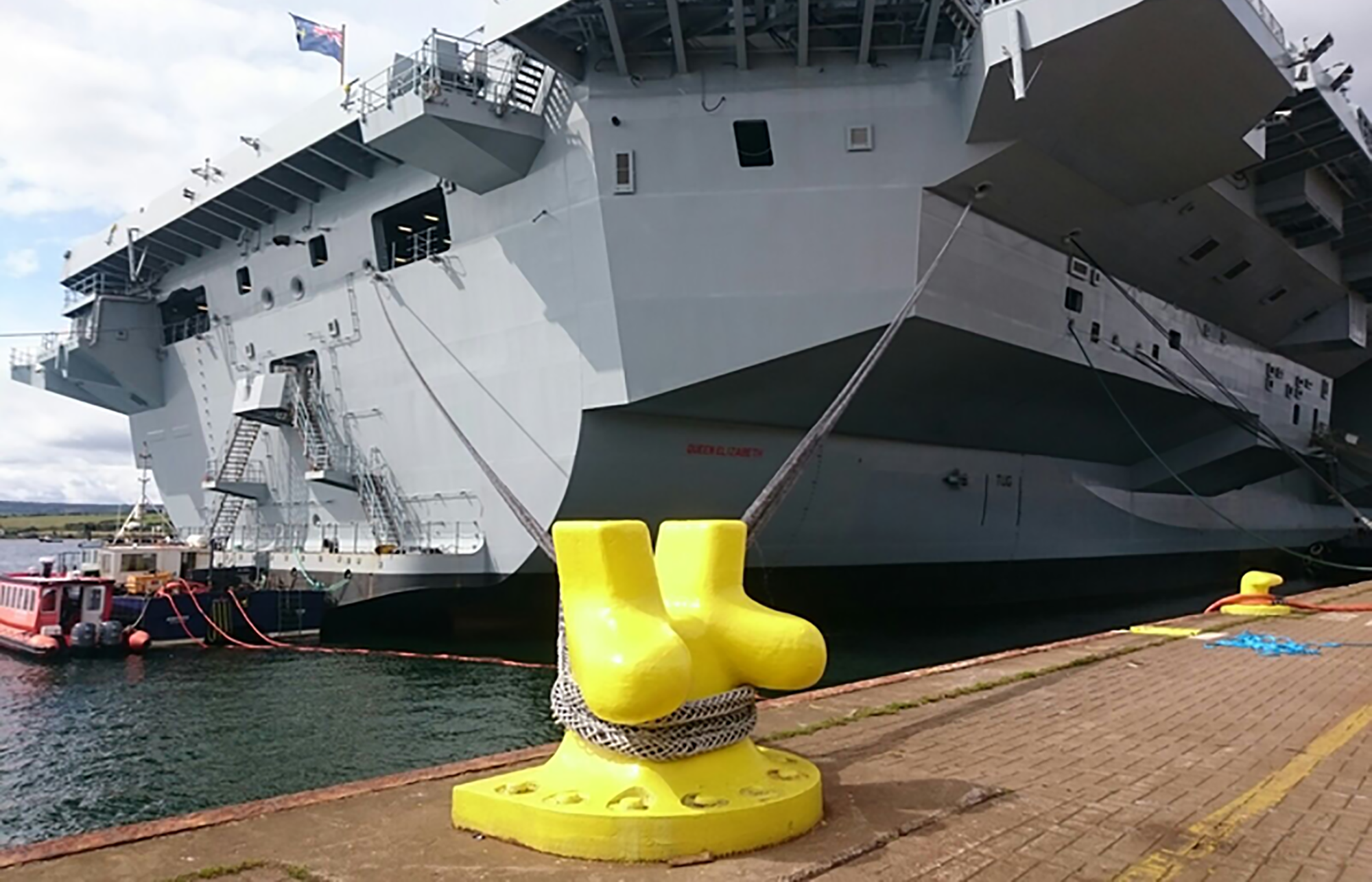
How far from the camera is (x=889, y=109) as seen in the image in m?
11.5

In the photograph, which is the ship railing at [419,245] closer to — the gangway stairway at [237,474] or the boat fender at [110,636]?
the gangway stairway at [237,474]

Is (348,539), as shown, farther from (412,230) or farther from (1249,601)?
(1249,601)

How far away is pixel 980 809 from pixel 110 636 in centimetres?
1470

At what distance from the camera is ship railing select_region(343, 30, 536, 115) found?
38.7 feet

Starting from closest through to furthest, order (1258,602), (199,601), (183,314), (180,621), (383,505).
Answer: (1258,602) < (383,505) < (180,621) < (199,601) < (183,314)

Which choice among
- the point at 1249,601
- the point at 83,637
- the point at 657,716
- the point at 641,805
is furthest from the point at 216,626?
the point at 1249,601

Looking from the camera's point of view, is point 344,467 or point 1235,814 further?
point 344,467

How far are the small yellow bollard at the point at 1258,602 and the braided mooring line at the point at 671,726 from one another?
10688 mm

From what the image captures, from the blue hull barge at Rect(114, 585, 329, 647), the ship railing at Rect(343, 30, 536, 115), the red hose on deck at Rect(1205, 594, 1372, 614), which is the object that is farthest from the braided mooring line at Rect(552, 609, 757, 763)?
the blue hull barge at Rect(114, 585, 329, 647)

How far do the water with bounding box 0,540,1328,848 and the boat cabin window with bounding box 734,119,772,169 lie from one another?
618 cm

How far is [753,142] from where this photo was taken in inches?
468

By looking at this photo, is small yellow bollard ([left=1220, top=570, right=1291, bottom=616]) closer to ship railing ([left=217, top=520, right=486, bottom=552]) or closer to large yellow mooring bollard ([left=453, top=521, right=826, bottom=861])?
ship railing ([left=217, top=520, right=486, bottom=552])

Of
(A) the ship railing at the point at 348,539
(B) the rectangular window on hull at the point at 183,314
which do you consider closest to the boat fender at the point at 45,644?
(A) the ship railing at the point at 348,539

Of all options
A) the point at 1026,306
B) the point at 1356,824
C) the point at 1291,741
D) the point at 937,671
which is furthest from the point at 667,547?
the point at 1026,306
